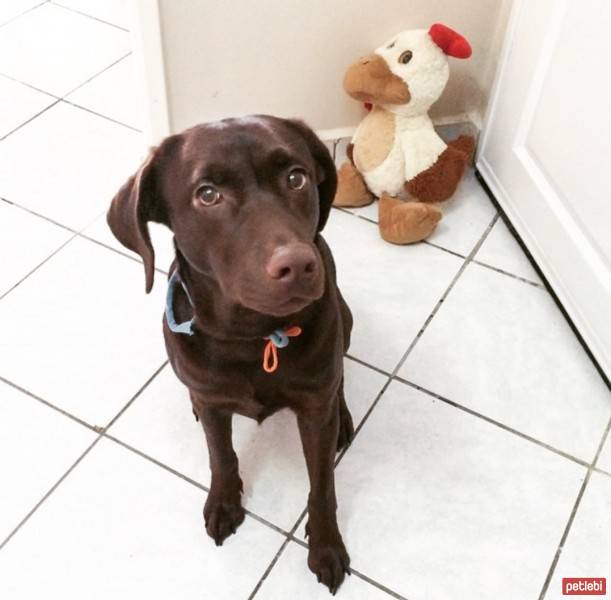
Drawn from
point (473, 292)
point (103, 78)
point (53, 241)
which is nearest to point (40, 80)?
point (103, 78)

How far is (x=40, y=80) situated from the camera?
2336 millimetres

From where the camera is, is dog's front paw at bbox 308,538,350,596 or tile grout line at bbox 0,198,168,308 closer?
dog's front paw at bbox 308,538,350,596

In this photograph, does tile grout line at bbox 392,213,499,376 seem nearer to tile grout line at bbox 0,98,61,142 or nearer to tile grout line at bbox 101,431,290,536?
tile grout line at bbox 101,431,290,536

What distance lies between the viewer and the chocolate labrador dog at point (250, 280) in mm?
906

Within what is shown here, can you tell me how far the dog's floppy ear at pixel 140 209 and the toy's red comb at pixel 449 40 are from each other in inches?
39.3

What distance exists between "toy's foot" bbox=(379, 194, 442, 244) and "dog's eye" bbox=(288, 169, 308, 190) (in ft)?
2.83

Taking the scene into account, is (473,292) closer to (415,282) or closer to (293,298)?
(415,282)

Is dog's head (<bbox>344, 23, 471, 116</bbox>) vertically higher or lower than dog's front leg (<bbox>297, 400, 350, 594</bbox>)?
higher

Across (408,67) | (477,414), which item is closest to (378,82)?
(408,67)

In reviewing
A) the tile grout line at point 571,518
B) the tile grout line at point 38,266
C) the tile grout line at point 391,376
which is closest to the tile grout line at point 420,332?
the tile grout line at point 391,376

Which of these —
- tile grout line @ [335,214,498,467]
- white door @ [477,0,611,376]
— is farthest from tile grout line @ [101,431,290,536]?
white door @ [477,0,611,376]

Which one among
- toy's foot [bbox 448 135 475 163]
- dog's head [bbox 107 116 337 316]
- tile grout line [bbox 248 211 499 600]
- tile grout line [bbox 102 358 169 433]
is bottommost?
tile grout line [bbox 102 358 169 433]

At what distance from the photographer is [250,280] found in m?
0.89

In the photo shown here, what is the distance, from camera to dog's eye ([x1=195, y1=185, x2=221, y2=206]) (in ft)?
3.06
